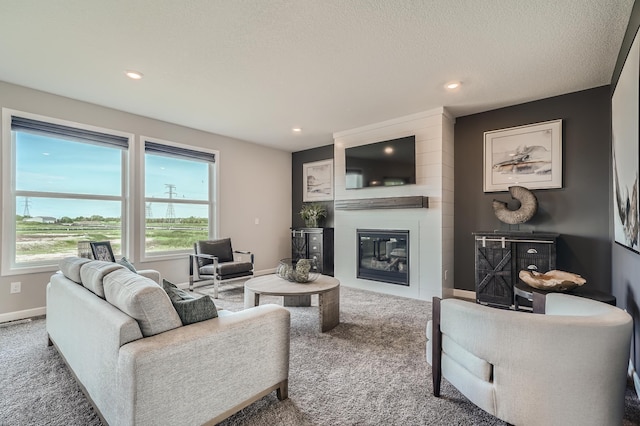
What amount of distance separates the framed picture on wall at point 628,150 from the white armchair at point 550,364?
92 centimetres

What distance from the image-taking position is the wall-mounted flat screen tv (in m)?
4.24

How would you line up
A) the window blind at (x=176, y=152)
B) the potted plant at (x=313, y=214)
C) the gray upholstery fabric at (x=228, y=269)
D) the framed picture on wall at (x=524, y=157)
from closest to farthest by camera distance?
1. the framed picture on wall at (x=524, y=157)
2. the gray upholstery fabric at (x=228, y=269)
3. the window blind at (x=176, y=152)
4. the potted plant at (x=313, y=214)

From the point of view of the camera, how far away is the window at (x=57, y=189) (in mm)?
3297

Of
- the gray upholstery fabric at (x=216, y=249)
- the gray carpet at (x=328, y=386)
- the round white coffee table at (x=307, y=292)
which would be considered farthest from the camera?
the gray upholstery fabric at (x=216, y=249)

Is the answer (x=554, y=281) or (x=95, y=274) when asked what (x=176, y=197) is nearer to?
(x=95, y=274)

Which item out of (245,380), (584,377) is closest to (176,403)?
(245,380)

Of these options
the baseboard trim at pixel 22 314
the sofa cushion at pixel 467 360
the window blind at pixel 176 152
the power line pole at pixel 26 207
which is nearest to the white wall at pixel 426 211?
the sofa cushion at pixel 467 360

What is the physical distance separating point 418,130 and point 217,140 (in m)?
3.37

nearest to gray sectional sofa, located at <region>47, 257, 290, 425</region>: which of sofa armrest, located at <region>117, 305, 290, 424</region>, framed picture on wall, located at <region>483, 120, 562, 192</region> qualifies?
sofa armrest, located at <region>117, 305, 290, 424</region>

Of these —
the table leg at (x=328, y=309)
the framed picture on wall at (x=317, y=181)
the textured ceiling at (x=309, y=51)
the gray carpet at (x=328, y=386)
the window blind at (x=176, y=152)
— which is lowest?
the gray carpet at (x=328, y=386)

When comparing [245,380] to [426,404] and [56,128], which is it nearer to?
[426,404]

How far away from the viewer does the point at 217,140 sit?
5199 millimetres

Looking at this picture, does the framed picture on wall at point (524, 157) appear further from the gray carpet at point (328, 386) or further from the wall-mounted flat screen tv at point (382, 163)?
the gray carpet at point (328, 386)

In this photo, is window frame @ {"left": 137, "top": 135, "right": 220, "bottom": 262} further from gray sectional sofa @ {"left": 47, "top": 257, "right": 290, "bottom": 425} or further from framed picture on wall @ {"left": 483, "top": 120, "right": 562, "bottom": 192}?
framed picture on wall @ {"left": 483, "top": 120, "right": 562, "bottom": 192}
